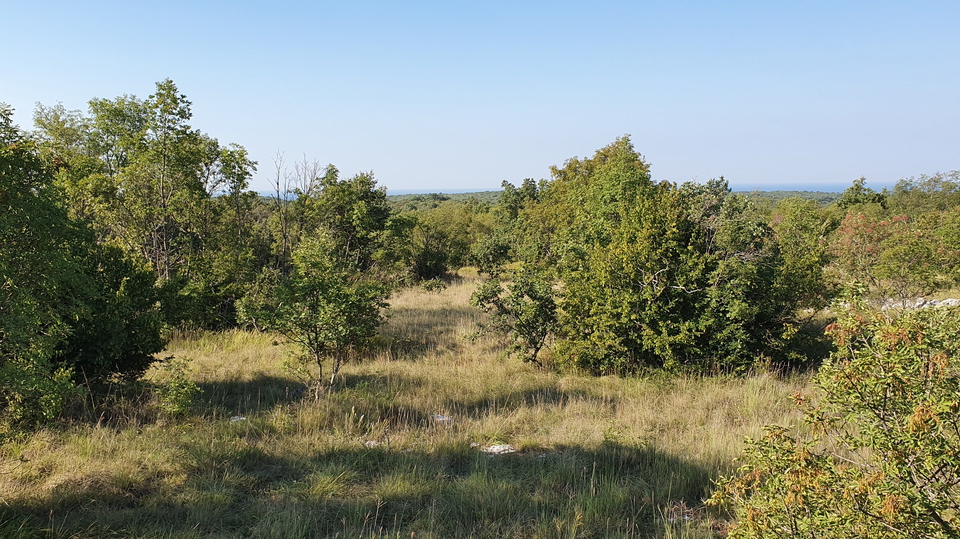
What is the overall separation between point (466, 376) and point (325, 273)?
2.99 m

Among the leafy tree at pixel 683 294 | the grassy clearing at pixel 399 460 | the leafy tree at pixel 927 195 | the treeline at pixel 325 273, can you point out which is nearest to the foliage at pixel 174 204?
the treeline at pixel 325 273

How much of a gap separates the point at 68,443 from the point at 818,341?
469 inches

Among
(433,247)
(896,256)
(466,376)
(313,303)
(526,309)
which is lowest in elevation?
(466,376)

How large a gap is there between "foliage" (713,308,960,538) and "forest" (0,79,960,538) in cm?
1

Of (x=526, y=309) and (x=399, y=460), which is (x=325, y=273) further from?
(x=526, y=309)

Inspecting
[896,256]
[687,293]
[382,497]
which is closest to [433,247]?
[687,293]

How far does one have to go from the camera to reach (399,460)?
5133 millimetres

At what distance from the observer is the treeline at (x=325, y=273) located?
159 inches

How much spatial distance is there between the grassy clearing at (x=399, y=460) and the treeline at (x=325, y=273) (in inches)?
32.5

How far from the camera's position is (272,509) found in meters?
4.11

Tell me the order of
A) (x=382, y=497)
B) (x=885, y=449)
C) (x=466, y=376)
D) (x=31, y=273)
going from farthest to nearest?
(x=466, y=376) < (x=382, y=497) < (x=31, y=273) < (x=885, y=449)

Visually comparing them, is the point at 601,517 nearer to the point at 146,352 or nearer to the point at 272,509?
the point at 272,509

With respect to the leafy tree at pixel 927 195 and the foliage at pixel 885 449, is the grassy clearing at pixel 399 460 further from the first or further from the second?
the leafy tree at pixel 927 195

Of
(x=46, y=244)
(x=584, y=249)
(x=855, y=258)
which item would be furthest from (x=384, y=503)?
(x=855, y=258)
